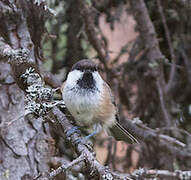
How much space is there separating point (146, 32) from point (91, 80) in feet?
3.87

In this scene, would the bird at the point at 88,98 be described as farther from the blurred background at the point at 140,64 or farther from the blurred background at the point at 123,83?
the blurred background at the point at 140,64

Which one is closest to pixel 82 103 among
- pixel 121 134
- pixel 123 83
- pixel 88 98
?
pixel 88 98

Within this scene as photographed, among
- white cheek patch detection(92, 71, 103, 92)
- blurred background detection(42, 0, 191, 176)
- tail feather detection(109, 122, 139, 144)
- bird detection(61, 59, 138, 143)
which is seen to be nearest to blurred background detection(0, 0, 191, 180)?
blurred background detection(42, 0, 191, 176)

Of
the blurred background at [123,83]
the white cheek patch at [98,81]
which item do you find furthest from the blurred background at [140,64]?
the white cheek patch at [98,81]

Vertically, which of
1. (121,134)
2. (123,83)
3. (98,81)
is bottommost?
(121,134)

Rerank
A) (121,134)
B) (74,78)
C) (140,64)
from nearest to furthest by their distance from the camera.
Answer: (74,78), (121,134), (140,64)

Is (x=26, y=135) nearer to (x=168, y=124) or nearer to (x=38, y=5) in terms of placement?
(x=38, y=5)

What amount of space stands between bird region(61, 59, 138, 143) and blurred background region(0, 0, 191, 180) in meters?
0.27

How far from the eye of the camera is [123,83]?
11.3 feet

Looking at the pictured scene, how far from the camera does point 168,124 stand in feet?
9.54

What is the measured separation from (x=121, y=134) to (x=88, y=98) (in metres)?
0.51

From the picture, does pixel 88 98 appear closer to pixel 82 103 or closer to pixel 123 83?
pixel 82 103

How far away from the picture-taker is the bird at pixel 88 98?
2012mm

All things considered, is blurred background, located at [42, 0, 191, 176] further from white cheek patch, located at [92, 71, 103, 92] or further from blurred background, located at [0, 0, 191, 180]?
white cheek patch, located at [92, 71, 103, 92]
